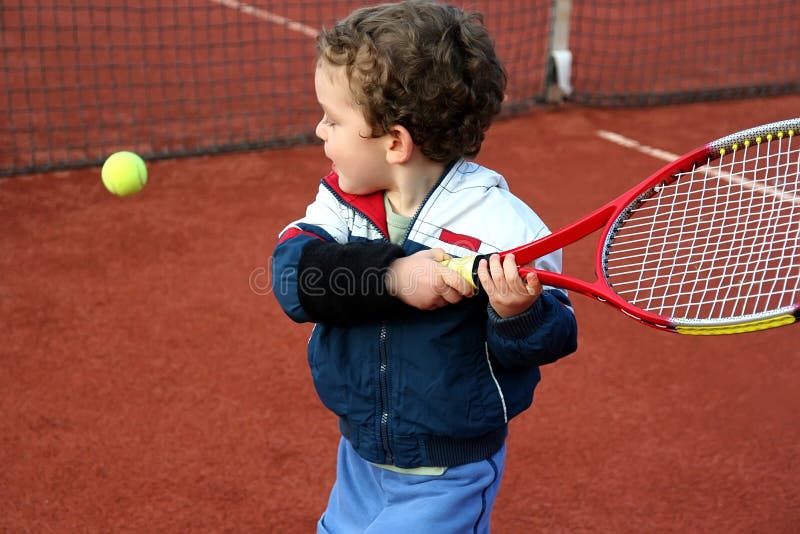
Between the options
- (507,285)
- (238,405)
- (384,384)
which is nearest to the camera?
(507,285)

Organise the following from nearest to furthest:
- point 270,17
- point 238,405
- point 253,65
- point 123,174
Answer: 1. point 123,174
2. point 238,405
3. point 253,65
4. point 270,17

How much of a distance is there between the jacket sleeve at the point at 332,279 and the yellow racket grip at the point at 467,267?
0.39 ft

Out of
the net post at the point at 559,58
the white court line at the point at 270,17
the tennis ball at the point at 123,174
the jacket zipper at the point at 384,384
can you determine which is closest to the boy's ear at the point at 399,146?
the jacket zipper at the point at 384,384

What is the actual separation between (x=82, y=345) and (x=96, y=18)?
556 centimetres

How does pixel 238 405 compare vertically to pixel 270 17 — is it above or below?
below

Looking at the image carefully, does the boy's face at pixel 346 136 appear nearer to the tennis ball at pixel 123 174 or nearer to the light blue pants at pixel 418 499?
the light blue pants at pixel 418 499

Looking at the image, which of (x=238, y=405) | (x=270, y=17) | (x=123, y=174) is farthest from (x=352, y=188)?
(x=270, y=17)

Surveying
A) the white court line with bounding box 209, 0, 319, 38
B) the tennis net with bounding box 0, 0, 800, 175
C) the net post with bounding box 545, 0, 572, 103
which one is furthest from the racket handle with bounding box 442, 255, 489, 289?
the white court line with bounding box 209, 0, 319, 38

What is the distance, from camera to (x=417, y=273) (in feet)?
6.35

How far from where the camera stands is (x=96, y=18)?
8.86m

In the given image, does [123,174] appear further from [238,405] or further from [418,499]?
[418,499]

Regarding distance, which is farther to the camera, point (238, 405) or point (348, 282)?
point (238, 405)

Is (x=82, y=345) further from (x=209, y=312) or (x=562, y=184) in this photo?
(x=562, y=184)

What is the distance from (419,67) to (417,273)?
1.36 ft
